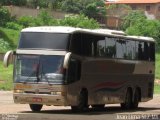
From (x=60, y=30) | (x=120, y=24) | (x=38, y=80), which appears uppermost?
(x=60, y=30)

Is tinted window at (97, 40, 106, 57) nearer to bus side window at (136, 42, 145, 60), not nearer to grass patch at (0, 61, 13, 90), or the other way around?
bus side window at (136, 42, 145, 60)

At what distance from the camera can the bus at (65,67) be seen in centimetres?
2472

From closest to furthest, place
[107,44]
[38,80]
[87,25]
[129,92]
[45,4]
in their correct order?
[38,80] → [107,44] → [129,92] → [87,25] → [45,4]

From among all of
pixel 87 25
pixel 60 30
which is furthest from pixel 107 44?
pixel 87 25

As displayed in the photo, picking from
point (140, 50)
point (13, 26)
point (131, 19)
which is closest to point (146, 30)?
point (131, 19)

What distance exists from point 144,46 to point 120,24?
81.1 meters

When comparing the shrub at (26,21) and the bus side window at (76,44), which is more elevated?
the bus side window at (76,44)

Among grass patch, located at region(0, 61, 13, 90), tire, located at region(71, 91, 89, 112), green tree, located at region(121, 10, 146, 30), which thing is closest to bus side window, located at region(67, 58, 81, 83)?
tire, located at region(71, 91, 89, 112)

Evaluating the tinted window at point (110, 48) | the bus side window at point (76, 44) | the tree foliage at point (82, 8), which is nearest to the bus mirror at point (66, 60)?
the bus side window at point (76, 44)

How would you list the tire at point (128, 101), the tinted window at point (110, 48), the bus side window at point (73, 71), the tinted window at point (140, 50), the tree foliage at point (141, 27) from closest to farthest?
the bus side window at point (73, 71) → the tinted window at point (110, 48) → the tire at point (128, 101) → the tinted window at point (140, 50) → the tree foliage at point (141, 27)

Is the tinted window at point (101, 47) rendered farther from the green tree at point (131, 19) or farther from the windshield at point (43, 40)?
the green tree at point (131, 19)

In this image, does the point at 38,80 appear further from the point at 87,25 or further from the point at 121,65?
the point at 87,25

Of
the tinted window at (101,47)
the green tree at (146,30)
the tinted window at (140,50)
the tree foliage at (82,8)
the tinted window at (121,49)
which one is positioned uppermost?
the tinted window at (101,47)

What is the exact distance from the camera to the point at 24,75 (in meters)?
25.0
